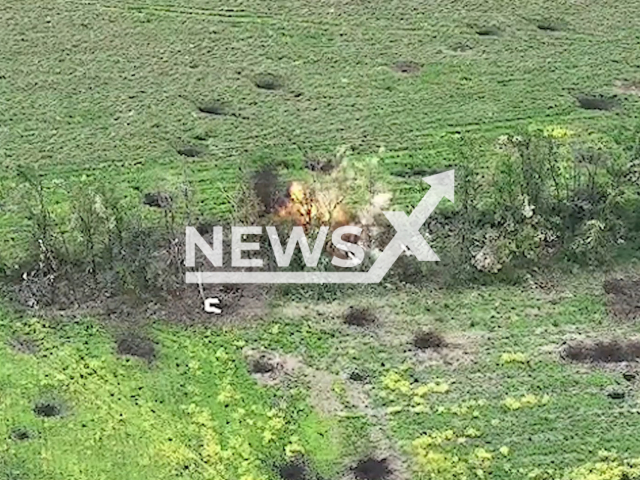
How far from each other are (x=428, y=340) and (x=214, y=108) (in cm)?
993

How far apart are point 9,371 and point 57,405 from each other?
1.38m

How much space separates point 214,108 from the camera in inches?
1325

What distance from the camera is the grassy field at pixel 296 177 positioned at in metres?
24.5

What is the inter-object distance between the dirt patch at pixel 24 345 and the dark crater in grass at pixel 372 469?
7.21 meters

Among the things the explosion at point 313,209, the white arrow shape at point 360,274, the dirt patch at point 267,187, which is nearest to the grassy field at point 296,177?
the white arrow shape at point 360,274

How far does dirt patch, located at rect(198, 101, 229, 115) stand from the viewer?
33562mm

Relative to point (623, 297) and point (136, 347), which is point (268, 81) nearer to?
point (136, 347)

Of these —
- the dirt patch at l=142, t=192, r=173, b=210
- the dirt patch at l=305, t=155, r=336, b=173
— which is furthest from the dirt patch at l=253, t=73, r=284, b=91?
the dirt patch at l=142, t=192, r=173, b=210

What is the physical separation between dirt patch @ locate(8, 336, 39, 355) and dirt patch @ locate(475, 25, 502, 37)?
16637mm

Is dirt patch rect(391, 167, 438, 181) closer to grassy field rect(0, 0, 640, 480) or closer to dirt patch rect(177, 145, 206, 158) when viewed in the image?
grassy field rect(0, 0, 640, 480)

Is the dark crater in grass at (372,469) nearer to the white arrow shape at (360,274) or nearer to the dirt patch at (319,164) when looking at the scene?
the white arrow shape at (360,274)

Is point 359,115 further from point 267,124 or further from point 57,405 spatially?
point 57,405

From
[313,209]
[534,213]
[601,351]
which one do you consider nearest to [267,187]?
[313,209]

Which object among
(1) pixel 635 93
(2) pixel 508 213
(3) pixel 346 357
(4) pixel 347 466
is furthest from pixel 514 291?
(1) pixel 635 93
